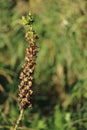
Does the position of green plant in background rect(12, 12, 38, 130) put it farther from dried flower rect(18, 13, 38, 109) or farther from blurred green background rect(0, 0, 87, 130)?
blurred green background rect(0, 0, 87, 130)

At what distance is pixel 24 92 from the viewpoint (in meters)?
1.22

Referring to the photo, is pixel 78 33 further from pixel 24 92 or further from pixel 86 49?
pixel 24 92

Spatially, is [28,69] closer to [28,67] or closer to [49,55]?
[28,67]

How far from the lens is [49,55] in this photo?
346cm

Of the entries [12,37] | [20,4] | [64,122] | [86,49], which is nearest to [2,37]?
[12,37]

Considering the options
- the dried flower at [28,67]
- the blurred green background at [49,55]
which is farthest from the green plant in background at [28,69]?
the blurred green background at [49,55]

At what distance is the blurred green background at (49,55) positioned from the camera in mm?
3135

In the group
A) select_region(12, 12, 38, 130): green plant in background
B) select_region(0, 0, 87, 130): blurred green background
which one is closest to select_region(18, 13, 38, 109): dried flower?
select_region(12, 12, 38, 130): green plant in background

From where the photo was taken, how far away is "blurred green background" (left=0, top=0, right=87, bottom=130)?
10.3 feet

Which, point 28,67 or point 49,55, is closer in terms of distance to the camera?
point 28,67

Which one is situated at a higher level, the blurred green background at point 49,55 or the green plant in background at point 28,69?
the blurred green background at point 49,55

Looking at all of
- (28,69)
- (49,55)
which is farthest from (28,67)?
(49,55)

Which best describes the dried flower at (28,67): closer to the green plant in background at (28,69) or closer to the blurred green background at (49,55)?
the green plant in background at (28,69)

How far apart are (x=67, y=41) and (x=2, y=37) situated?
52cm
